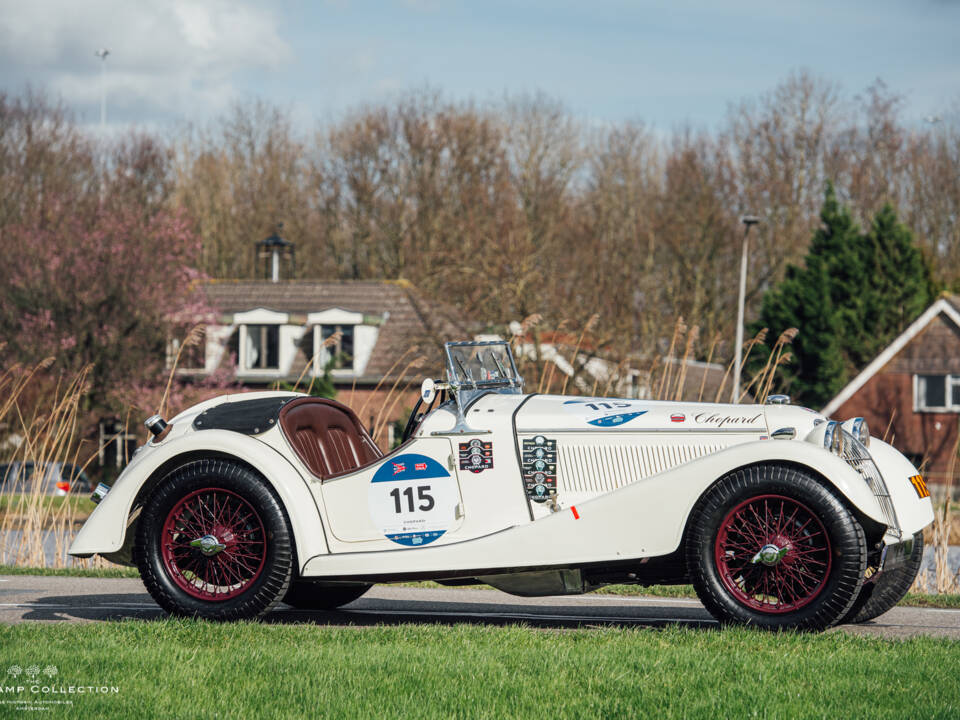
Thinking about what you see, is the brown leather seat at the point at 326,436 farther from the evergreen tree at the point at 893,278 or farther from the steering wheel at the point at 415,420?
the evergreen tree at the point at 893,278

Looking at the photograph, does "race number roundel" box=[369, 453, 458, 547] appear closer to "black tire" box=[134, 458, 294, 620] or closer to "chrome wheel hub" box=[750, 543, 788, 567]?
"black tire" box=[134, 458, 294, 620]

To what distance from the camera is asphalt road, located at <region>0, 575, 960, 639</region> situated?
287 inches

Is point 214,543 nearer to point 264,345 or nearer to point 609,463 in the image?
point 609,463

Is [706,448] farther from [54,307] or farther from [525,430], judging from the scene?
[54,307]

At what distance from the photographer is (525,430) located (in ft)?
22.2

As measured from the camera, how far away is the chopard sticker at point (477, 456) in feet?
22.1

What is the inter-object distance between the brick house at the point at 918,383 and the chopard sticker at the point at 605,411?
3835 centimetres

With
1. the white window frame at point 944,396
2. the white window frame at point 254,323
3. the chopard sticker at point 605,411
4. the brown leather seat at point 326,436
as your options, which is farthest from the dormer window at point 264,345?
the chopard sticker at point 605,411

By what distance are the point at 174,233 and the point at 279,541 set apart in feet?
109

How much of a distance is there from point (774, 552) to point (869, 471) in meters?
0.78

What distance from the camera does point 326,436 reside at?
25.6 ft

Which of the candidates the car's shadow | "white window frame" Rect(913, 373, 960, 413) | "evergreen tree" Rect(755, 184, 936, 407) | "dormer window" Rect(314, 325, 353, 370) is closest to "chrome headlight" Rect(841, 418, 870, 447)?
the car's shadow

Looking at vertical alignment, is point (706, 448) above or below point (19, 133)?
below

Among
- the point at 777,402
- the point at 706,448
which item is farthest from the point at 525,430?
the point at 777,402
